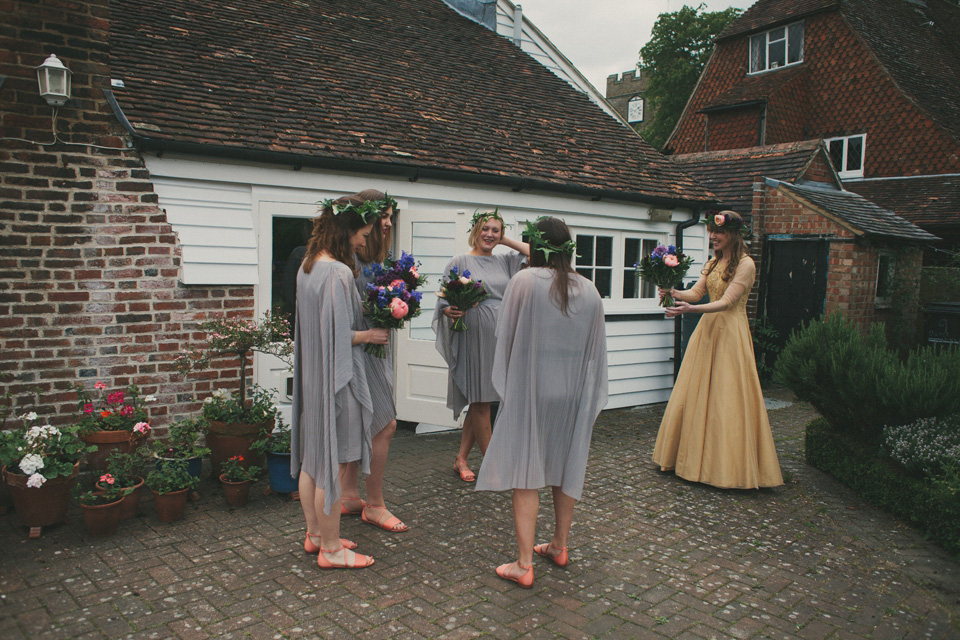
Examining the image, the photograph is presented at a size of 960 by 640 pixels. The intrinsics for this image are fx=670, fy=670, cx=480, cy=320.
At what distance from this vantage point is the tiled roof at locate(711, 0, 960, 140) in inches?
754

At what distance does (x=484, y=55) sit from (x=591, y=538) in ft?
29.7

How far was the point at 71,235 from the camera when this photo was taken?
517 centimetres

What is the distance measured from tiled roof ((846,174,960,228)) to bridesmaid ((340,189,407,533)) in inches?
644

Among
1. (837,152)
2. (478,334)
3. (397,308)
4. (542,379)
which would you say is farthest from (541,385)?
(837,152)

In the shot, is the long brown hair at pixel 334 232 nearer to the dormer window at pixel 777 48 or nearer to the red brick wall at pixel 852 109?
the red brick wall at pixel 852 109

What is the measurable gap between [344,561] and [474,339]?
6.70ft

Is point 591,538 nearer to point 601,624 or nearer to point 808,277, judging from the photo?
point 601,624

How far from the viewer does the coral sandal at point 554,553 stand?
4.02 meters

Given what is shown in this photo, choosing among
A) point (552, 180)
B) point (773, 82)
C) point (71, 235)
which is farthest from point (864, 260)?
point (773, 82)

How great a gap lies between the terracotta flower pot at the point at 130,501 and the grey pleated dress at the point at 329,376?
55.2 inches

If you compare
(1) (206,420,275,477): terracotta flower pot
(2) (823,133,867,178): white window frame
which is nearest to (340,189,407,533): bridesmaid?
(1) (206,420,275,477): terracotta flower pot

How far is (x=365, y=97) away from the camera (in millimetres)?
8031

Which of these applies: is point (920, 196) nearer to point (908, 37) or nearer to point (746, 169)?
point (908, 37)

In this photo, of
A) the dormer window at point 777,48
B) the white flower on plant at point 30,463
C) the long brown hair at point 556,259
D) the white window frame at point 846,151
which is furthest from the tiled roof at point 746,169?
the dormer window at point 777,48
